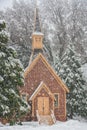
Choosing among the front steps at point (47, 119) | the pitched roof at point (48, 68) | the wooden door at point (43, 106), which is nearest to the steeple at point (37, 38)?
the pitched roof at point (48, 68)

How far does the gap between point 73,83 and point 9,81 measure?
18261 millimetres

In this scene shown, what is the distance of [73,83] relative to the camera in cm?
4500

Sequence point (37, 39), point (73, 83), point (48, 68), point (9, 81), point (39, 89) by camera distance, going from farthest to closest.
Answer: point (37, 39) < point (73, 83) < point (48, 68) < point (39, 89) < point (9, 81)

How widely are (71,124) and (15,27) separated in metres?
27.2

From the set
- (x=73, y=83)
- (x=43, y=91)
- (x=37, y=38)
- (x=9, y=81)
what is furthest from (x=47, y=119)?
(x=9, y=81)

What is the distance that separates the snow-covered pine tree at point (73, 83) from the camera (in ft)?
146

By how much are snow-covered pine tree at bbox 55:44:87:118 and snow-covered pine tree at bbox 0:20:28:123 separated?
17425 millimetres

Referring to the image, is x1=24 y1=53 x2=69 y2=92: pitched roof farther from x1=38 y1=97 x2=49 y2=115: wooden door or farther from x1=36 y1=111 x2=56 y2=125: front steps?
x1=36 y1=111 x2=56 y2=125: front steps

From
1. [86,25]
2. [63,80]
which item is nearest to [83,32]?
[86,25]

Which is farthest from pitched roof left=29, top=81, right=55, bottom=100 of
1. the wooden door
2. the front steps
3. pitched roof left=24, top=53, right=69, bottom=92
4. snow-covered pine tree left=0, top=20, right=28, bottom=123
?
snow-covered pine tree left=0, top=20, right=28, bottom=123

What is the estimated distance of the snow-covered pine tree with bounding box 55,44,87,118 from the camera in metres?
44.6

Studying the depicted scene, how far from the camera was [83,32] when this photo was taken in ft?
206

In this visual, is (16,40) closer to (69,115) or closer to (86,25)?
(86,25)

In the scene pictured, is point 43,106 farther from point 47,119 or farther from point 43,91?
point 47,119
